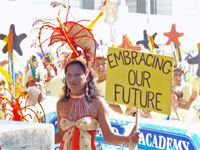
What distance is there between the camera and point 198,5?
16.4 m

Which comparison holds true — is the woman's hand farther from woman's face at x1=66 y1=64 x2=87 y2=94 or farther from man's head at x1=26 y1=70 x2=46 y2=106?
man's head at x1=26 y1=70 x2=46 y2=106

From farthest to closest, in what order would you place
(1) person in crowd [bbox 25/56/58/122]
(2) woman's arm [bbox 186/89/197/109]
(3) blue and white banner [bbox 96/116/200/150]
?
(2) woman's arm [bbox 186/89/197/109]
(1) person in crowd [bbox 25/56/58/122]
(3) blue and white banner [bbox 96/116/200/150]

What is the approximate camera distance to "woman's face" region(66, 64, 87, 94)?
9.37ft

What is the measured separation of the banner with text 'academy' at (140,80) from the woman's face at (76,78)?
0.20 m

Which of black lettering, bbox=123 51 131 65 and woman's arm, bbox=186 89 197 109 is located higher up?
black lettering, bbox=123 51 131 65

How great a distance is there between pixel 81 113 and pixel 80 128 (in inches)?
3.6

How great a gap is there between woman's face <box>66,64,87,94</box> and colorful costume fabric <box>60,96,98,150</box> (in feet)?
0.27

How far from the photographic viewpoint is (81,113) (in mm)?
2838

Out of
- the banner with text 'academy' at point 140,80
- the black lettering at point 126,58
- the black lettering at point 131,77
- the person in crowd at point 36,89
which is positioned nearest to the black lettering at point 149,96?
the banner with text 'academy' at point 140,80

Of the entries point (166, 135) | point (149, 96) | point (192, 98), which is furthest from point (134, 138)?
point (192, 98)

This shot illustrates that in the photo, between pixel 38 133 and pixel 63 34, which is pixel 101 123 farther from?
pixel 38 133

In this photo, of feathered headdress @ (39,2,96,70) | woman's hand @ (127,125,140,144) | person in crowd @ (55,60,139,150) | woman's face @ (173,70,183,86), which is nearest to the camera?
woman's hand @ (127,125,140,144)

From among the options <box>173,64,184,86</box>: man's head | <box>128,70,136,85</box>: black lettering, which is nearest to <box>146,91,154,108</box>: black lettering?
<box>128,70,136,85</box>: black lettering

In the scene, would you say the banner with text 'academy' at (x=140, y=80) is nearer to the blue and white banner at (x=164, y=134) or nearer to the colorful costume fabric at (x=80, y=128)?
the colorful costume fabric at (x=80, y=128)
